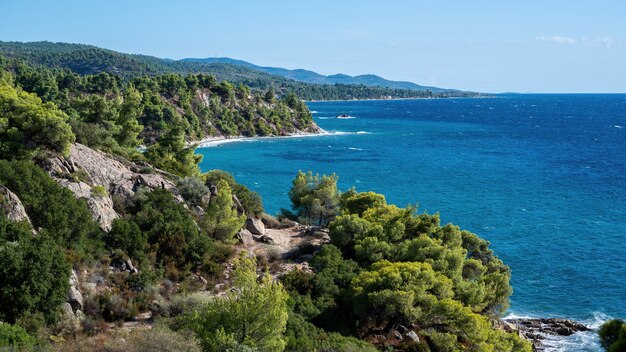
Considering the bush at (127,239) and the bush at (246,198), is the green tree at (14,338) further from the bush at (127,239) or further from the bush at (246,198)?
the bush at (246,198)

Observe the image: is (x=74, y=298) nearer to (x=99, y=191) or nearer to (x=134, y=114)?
(x=99, y=191)

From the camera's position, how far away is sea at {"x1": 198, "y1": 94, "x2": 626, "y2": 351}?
41406 millimetres

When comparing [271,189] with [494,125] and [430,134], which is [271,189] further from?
[494,125]

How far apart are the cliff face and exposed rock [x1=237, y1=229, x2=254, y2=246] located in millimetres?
4502

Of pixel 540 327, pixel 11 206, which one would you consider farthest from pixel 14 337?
pixel 540 327

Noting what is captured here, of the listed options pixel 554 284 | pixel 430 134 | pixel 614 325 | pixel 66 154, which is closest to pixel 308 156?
pixel 430 134

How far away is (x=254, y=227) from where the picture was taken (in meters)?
38.2

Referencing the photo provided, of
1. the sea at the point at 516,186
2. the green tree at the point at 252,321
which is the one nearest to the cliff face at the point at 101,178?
the green tree at the point at 252,321

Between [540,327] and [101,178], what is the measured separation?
29.5 metres

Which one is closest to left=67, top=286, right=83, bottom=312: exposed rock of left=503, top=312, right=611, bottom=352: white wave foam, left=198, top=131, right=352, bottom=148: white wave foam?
left=503, top=312, right=611, bottom=352: white wave foam

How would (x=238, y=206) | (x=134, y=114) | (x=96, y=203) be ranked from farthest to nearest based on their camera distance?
(x=134, y=114) → (x=238, y=206) → (x=96, y=203)

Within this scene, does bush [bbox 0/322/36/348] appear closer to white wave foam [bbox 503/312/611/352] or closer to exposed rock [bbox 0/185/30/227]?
exposed rock [bbox 0/185/30/227]

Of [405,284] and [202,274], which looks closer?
[405,284]

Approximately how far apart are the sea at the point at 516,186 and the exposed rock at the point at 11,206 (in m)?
30.0
